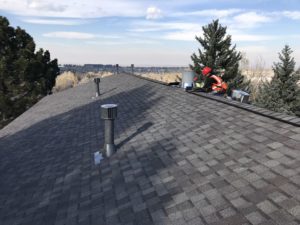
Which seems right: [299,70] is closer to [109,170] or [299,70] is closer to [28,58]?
[109,170]

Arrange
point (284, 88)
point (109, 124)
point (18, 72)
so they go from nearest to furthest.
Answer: point (109, 124) < point (284, 88) < point (18, 72)

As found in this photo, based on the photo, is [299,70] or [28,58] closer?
[299,70]

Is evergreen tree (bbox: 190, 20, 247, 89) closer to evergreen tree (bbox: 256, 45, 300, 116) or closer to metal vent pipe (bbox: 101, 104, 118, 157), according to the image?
evergreen tree (bbox: 256, 45, 300, 116)

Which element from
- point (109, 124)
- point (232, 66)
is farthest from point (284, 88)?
point (109, 124)

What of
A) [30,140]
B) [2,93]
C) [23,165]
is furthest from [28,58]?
[23,165]

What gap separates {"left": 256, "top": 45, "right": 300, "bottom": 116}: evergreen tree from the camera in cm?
2814

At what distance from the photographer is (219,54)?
1448 inches

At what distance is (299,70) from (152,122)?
987 inches

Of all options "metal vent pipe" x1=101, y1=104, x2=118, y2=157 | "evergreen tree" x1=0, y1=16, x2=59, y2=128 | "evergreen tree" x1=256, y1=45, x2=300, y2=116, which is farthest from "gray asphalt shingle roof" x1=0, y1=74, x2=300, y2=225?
"evergreen tree" x1=0, y1=16, x2=59, y2=128

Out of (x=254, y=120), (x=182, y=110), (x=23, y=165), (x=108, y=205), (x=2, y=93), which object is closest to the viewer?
(x=108, y=205)

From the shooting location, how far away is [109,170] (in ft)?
21.4

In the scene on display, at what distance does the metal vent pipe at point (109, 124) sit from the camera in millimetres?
7234

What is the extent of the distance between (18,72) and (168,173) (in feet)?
105

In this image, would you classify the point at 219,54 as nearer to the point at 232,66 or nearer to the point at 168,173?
the point at 232,66
